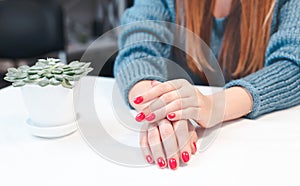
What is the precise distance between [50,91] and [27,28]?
1.62 meters

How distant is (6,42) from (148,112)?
1677mm

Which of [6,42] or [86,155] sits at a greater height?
[86,155]

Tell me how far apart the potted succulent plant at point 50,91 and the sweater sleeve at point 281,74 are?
340 millimetres

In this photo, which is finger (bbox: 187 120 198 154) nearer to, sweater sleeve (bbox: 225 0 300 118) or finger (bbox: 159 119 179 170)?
finger (bbox: 159 119 179 170)

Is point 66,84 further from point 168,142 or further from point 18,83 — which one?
point 168,142

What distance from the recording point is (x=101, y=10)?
9.21ft

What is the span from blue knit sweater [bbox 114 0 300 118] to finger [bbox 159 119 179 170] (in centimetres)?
21

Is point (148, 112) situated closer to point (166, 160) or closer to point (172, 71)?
point (166, 160)

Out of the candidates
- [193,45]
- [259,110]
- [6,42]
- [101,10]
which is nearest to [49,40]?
[6,42]

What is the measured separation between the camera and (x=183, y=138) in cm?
61

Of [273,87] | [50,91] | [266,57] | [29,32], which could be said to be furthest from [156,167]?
[29,32]

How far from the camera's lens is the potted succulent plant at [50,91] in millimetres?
632

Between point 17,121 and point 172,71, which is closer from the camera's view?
point 17,121

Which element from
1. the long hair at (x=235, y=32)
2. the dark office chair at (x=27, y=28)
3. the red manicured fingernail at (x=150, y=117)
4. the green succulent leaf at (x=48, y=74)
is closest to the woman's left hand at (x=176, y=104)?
the red manicured fingernail at (x=150, y=117)
